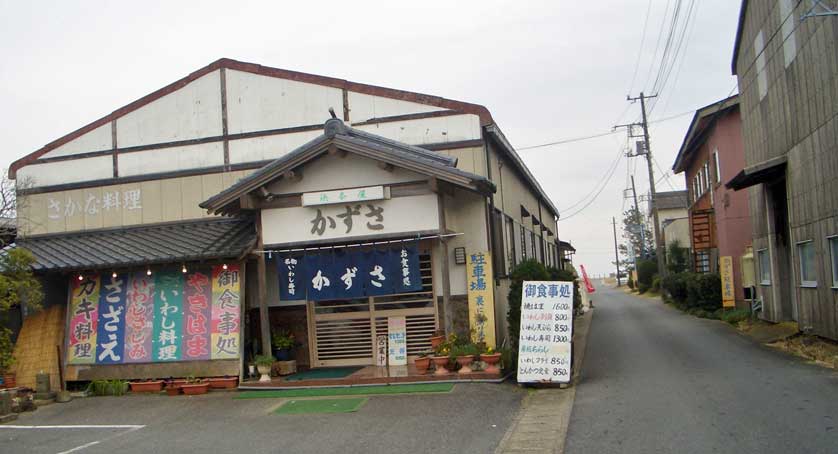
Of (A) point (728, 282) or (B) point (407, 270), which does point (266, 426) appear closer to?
(B) point (407, 270)

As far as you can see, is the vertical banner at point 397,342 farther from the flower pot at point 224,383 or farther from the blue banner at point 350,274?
the flower pot at point 224,383

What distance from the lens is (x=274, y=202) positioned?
1500 cm

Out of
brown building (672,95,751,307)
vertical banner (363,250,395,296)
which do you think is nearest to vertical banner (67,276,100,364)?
vertical banner (363,250,395,296)

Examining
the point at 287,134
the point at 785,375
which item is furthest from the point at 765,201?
the point at 287,134

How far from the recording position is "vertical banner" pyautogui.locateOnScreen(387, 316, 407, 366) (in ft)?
50.6

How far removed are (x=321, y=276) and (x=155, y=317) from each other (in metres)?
3.84

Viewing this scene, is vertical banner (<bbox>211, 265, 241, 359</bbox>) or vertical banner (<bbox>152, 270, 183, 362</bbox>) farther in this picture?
vertical banner (<bbox>152, 270, 183, 362</bbox>)

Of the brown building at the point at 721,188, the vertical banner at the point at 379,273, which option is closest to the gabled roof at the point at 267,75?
the vertical banner at the point at 379,273

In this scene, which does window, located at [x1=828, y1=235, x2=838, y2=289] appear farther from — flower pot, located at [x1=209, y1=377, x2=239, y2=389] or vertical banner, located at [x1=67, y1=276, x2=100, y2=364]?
vertical banner, located at [x1=67, y1=276, x2=100, y2=364]

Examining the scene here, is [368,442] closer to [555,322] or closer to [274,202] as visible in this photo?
[555,322]

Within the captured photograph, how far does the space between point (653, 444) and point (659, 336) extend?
13.4 m

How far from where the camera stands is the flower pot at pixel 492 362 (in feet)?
44.1

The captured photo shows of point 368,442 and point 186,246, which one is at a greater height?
point 186,246

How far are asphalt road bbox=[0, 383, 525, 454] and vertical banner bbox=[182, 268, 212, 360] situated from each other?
1315 mm
